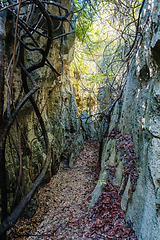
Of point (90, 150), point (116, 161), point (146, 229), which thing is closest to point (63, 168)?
point (90, 150)

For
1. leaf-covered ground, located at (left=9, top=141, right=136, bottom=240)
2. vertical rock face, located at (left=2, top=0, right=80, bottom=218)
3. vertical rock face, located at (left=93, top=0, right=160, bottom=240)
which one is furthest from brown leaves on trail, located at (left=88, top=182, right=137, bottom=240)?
vertical rock face, located at (left=2, top=0, right=80, bottom=218)

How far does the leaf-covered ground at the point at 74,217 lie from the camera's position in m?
2.24

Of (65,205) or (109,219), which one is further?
(65,205)

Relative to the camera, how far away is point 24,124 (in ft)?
10.5

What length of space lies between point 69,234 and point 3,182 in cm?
169

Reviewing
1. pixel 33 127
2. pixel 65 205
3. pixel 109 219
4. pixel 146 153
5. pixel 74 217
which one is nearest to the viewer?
pixel 146 153

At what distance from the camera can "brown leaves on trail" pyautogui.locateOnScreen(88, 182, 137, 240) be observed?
206 centimetres

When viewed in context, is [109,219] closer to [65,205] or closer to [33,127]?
[65,205]

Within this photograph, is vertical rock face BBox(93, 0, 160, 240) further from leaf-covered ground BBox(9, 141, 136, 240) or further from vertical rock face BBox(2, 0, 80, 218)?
vertical rock face BBox(2, 0, 80, 218)

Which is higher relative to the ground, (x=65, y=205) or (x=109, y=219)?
(x=109, y=219)

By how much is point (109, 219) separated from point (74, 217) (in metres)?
0.84

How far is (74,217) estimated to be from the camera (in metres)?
2.83

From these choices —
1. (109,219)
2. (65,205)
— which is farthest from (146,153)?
(65,205)

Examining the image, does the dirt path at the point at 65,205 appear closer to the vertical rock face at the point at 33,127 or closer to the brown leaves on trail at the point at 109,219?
the brown leaves on trail at the point at 109,219
